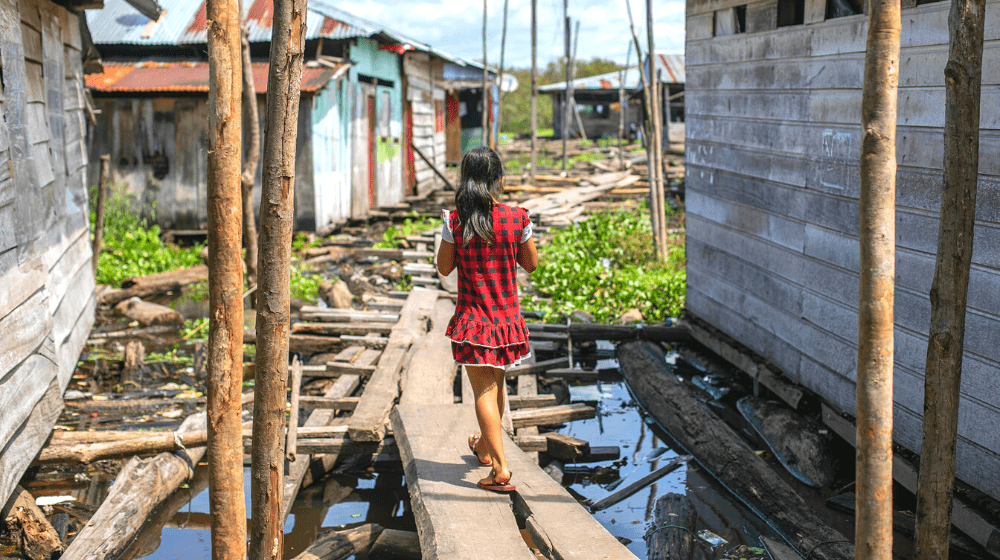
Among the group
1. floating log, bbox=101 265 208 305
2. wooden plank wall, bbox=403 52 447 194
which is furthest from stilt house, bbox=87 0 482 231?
wooden plank wall, bbox=403 52 447 194

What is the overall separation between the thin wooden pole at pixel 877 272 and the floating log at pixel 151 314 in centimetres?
767

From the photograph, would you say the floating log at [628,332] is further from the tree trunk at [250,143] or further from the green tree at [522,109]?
the green tree at [522,109]

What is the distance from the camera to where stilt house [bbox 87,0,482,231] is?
1234 centimetres

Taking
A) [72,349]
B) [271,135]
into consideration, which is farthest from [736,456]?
[72,349]

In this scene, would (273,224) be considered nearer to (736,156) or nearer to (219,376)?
(219,376)

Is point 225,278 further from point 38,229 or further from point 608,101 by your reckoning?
point 608,101

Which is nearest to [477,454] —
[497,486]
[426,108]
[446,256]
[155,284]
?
[497,486]

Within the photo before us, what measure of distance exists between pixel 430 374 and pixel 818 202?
3.02 metres

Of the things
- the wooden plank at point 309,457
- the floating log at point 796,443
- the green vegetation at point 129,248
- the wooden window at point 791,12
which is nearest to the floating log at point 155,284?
the green vegetation at point 129,248

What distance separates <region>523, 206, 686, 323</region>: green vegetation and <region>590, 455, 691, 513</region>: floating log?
10.1ft

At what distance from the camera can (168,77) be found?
486 inches

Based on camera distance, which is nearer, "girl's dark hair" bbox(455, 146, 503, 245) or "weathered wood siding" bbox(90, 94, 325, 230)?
"girl's dark hair" bbox(455, 146, 503, 245)

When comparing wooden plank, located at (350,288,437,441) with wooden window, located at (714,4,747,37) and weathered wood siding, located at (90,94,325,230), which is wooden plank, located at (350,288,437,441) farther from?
weathered wood siding, located at (90,94,325,230)

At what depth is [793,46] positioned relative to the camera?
563 centimetres
